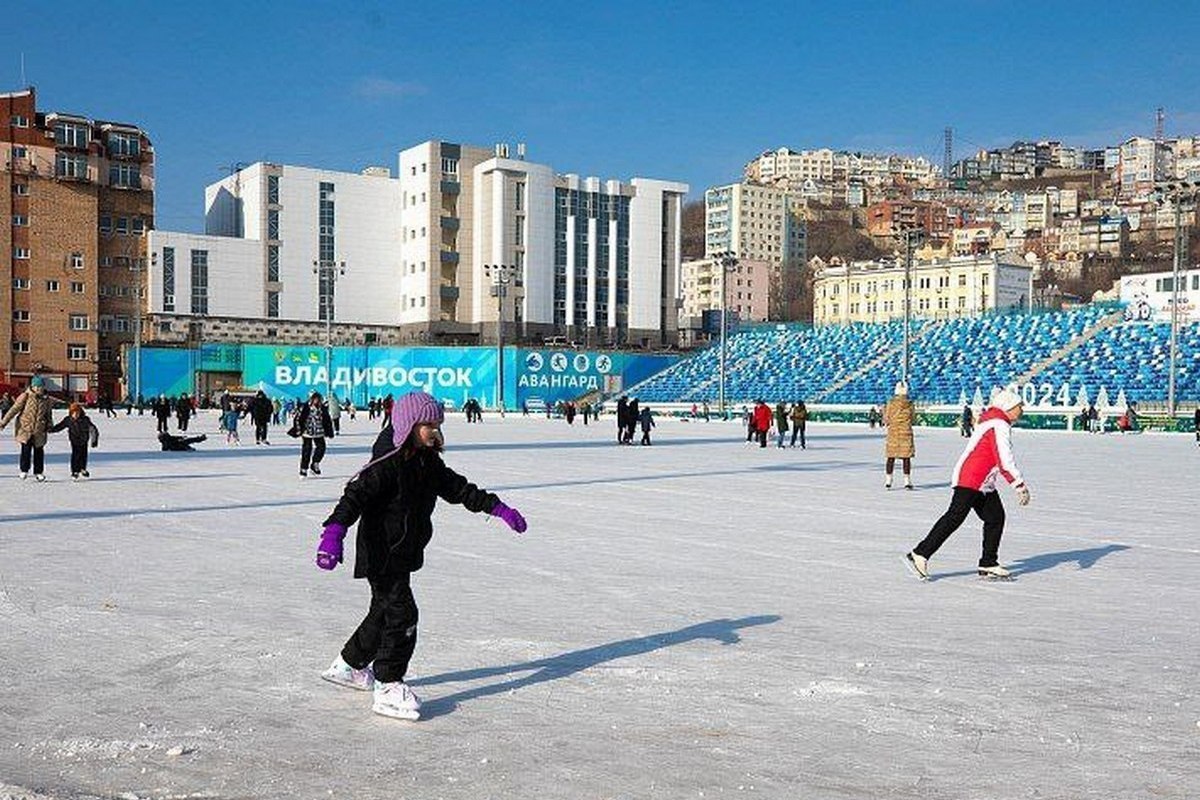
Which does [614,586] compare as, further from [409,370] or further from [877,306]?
[877,306]

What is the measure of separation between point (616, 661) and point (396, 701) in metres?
1.31

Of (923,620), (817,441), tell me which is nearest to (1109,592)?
(923,620)

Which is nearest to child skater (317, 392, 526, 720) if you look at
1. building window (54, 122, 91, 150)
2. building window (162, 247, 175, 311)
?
building window (162, 247, 175, 311)

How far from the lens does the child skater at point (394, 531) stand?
166 inches

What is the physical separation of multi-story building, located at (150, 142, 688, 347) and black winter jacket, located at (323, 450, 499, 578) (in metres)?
70.4

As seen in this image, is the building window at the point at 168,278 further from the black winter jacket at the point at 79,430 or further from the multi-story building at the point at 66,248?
the black winter jacket at the point at 79,430

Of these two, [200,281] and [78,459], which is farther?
[200,281]

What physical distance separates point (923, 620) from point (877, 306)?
9684 cm

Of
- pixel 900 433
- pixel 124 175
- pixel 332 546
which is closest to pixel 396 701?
pixel 332 546

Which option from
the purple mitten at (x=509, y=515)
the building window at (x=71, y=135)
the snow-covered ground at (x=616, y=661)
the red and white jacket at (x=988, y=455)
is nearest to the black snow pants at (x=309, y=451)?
the snow-covered ground at (x=616, y=661)

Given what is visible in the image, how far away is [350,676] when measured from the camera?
4.62 metres

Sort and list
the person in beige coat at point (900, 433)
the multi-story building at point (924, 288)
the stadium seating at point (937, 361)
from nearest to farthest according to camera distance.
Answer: the person in beige coat at point (900, 433)
the stadium seating at point (937, 361)
the multi-story building at point (924, 288)

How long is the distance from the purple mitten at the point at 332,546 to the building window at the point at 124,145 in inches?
3067

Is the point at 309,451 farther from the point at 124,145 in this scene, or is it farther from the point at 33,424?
the point at 124,145
